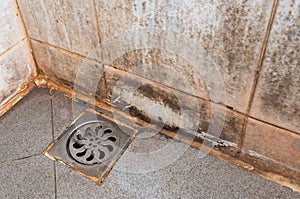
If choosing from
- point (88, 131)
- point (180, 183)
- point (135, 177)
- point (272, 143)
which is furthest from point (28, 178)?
point (272, 143)

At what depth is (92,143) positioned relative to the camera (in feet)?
5.88

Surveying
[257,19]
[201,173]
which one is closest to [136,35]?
[257,19]

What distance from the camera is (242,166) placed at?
1665 mm

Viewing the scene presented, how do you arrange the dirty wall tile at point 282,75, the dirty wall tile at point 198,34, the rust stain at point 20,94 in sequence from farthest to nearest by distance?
the rust stain at point 20,94 < the dirty wall tile at point 198,34 < the dirty wall tile at point 282,75

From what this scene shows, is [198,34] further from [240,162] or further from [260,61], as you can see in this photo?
[240,162]

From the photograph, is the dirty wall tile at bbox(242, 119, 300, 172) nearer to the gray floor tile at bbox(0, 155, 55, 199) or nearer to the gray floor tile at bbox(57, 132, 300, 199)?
the gray floor tile at bbox(57, 132, 300, 199)

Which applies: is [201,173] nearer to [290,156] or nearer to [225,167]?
[225,167]

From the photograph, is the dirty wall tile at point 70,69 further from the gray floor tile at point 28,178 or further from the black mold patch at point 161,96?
the gray floor tile at point 28,178

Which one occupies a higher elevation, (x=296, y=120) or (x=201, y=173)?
(x=296, y=120)

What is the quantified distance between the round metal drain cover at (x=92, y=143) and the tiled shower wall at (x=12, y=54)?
2.03 feet

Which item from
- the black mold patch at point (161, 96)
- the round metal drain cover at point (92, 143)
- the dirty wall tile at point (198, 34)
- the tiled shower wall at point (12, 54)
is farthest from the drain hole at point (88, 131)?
the tiled shower wall at point (12, 54)

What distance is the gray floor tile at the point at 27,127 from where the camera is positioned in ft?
5.78

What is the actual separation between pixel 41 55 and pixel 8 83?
302 mm

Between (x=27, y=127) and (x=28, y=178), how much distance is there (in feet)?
1.31
